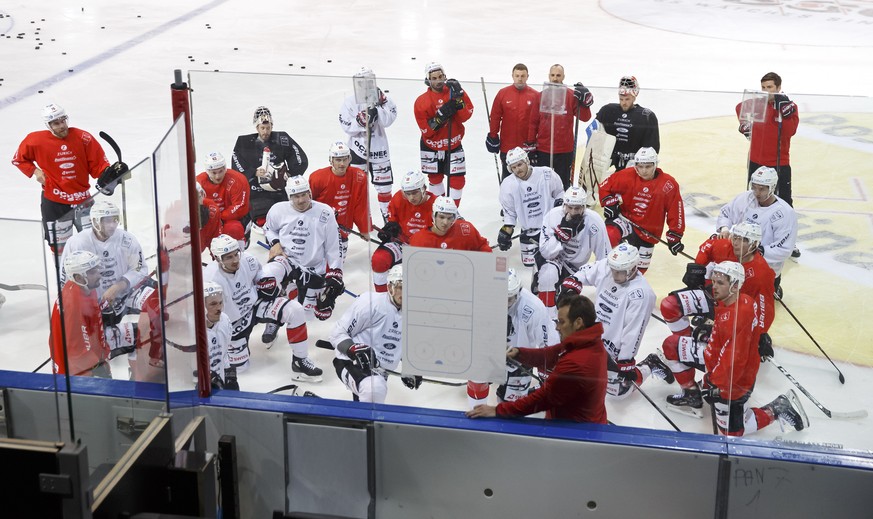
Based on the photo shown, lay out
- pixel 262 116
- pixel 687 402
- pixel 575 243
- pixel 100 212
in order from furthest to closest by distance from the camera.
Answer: pixel 262 116, pixel 575 243, pixel 687 402, pixel 100 212

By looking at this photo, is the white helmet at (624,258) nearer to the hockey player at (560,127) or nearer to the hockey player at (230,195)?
the hockey player at (560,127)

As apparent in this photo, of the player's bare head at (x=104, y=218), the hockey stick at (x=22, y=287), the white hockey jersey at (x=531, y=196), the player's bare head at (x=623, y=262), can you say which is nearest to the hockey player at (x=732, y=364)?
the player's bare head at (x=623, y=262)

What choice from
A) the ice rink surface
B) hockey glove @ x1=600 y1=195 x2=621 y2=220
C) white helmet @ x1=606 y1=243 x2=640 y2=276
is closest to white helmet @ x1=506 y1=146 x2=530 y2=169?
the ice rink surface

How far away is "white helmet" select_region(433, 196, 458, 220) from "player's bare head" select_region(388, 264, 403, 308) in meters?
0.24

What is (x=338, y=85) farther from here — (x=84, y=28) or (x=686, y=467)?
(x=84, y=28)

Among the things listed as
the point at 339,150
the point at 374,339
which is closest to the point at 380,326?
the point at 374,339

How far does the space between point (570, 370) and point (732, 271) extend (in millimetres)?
518

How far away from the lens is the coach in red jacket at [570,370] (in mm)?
2788

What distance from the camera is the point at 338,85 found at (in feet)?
10.8

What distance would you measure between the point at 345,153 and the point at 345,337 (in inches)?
22.7

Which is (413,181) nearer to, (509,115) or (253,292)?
(509,115)

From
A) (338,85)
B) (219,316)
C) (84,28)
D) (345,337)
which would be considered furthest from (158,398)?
(84,28)

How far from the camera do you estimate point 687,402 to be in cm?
293

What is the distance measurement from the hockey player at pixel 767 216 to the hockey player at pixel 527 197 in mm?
571
